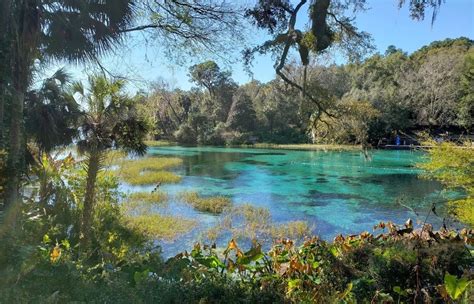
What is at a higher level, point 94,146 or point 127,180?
point 94,146

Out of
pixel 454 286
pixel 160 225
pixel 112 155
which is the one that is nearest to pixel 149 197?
pixel 160 225

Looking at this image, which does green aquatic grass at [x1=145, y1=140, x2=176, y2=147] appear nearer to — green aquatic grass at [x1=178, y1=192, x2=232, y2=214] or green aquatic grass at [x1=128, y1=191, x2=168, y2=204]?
green aquatic grass at [x1=128, y1=191, x2=168, y2=204]

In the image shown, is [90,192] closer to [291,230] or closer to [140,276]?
[291,230]

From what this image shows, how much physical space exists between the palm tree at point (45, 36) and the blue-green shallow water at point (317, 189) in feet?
13.8

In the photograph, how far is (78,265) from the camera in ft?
12.2

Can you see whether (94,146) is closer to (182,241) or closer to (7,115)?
(182,241)

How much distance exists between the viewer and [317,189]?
20297 mm

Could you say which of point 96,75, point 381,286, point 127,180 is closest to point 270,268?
point 381,286

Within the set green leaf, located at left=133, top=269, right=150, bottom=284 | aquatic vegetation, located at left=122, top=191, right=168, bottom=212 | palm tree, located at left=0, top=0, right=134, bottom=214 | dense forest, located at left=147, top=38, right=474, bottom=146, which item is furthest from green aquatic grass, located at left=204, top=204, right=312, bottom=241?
dense forest, located at left=147, top=38, right=474, bottom=146

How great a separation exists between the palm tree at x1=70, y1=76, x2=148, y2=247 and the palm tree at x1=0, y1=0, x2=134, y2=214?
3.10m

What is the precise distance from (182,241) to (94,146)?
3326 mm

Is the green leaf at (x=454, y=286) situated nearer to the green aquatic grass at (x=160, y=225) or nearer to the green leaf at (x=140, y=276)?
the green leaf at (x=140, y=276)

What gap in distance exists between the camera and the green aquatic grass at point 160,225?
37.6 ft

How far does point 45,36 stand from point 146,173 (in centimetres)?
1931
